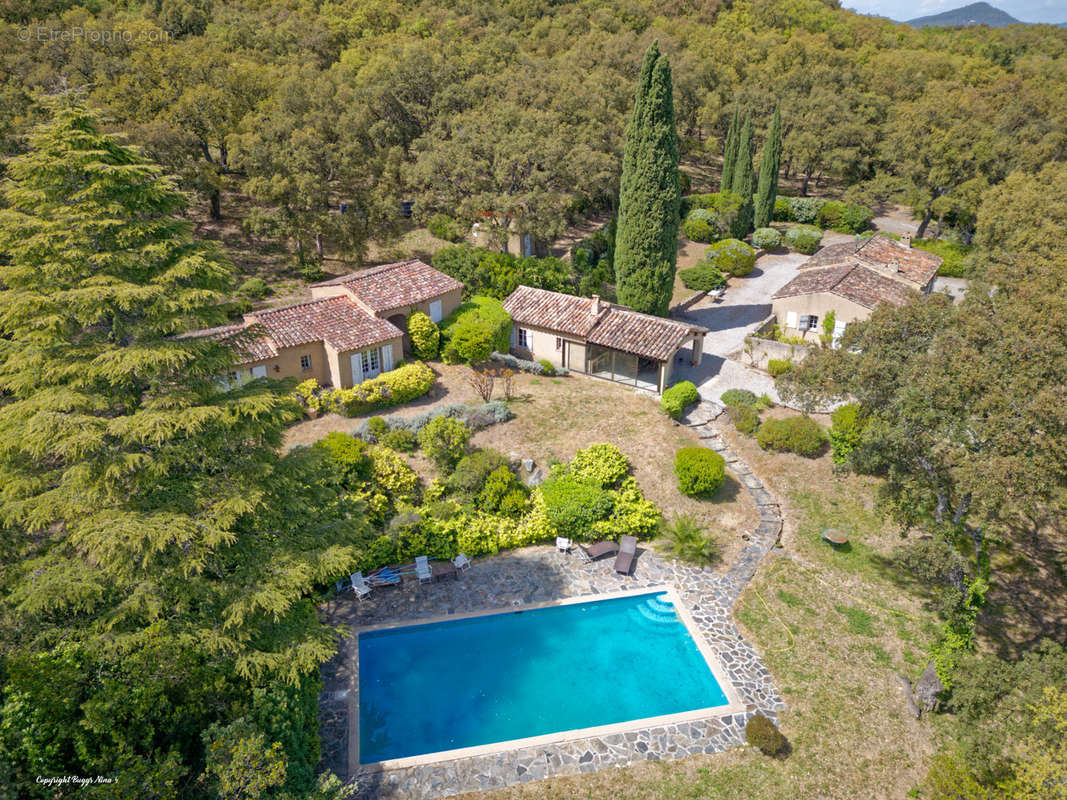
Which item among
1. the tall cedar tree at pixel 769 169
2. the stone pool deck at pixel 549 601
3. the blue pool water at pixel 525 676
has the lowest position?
the blue pool water at pixel 525 676

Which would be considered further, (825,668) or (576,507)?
(576,507)

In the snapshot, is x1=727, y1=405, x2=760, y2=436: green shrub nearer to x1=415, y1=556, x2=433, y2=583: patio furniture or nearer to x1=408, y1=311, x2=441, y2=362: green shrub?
x1=408, y1=311, x2=441, y2=362: green shrub

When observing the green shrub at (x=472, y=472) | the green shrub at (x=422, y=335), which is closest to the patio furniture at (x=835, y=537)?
the green shrub at (x=472, y=472)

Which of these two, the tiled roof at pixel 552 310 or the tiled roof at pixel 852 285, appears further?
the tiled roof at pixel 852 285

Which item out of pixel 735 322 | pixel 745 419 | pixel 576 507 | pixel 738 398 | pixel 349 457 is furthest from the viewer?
pixel 735 322

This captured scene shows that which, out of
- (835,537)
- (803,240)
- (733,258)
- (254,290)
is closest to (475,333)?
(254,290)

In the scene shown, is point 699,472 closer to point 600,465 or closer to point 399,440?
point 600,465

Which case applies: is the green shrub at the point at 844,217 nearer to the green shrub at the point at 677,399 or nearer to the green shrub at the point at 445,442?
the green shrub at the point at 677,399
